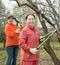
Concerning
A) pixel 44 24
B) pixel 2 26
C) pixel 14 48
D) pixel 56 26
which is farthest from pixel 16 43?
pixel 2 26

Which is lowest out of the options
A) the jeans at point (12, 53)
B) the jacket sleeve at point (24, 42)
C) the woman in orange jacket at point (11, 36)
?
the jeans at point (12, 53)

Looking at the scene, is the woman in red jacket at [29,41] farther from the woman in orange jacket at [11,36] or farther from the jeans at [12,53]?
the jeans at [12,53]

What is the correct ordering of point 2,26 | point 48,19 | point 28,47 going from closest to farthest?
1. point 28,47
2. point 48,19
3. point 2,26

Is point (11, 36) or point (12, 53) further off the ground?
point (11, 36)

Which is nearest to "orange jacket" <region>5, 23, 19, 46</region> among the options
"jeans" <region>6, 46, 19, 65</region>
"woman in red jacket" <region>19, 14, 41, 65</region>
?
"jeans" <region>6, 46, 19, 65</region>

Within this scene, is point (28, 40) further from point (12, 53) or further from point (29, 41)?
point (12, 53)

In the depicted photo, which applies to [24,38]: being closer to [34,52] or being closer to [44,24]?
[34,52]

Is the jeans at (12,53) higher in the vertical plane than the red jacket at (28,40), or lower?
lower

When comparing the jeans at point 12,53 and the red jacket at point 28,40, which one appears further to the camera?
the jeans at point 12,53

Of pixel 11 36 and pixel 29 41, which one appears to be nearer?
pixel 29 41

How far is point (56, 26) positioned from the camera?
313 inches

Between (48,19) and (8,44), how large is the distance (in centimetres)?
207

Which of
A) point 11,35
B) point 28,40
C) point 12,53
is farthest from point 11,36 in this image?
point 28,40

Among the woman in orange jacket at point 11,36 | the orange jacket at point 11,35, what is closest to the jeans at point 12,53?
the woman in orange jacket at point 11,36
